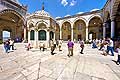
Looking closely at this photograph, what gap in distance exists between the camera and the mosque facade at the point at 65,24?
58.2 feet

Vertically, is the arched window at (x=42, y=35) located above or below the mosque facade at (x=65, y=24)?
below

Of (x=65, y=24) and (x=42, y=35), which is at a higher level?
(x=65, y=24)

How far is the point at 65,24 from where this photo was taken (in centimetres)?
3472

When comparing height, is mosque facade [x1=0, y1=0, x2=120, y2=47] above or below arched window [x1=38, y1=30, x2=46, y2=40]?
above

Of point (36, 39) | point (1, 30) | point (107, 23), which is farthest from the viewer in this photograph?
point (1, 30)

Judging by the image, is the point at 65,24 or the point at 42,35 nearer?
the point at 42,35

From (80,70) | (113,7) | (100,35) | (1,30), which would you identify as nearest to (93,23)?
(100,35)

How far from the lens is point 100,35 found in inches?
1168

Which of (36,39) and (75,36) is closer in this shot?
(36,39)

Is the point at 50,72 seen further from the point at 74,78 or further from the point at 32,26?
the point at 32,26

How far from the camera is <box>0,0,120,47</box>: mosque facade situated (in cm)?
1775

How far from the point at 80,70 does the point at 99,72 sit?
1.00 meters

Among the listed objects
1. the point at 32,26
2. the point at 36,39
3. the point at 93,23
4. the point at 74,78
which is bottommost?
the point at 74,78

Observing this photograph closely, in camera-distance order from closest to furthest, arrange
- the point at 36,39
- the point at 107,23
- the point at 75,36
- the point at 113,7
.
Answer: the point at 113,7
the point at 36,39
the point at 107,23
the point at 75,36
